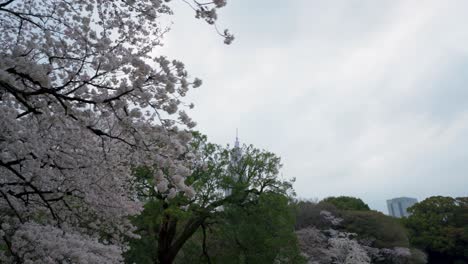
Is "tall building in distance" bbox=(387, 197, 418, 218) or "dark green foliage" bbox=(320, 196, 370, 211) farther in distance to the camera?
"tall building in distance" bbox=(387, 197, 418, 218)

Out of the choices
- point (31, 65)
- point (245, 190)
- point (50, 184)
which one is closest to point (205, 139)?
point (245, 190)

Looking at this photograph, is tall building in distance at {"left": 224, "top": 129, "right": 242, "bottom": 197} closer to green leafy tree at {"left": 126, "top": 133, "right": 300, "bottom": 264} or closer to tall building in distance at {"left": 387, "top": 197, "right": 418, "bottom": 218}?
green leafy tree at {"left": 126, "top": 133, "right": 300, "bottom": 264}

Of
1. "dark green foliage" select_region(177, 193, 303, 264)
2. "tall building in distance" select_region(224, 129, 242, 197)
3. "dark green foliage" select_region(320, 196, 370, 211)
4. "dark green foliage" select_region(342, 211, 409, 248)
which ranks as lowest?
"dark green foliage" select_region(177, 193, 303, 264)

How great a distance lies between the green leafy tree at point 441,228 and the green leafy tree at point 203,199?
23.5 metres

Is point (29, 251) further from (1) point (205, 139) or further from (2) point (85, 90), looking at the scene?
(1) point (205, 139)

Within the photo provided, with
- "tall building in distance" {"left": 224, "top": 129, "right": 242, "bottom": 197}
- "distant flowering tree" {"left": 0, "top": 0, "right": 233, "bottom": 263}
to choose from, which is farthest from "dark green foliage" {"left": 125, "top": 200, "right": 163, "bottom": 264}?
"distant flowering tree" {"left": 0, "top": 0, "right": 233, "bottom": 263}

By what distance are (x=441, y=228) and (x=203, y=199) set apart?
26.9 m

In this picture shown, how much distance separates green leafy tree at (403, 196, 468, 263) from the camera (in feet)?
103

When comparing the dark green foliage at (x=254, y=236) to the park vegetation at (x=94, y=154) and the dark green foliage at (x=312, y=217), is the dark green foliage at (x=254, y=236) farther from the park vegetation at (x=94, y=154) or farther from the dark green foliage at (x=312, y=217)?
the dark green foliage at (x=312, y=217)

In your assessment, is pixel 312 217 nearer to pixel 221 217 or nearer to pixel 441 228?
pixel 441 228

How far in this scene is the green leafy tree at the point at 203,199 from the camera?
41.1 feet

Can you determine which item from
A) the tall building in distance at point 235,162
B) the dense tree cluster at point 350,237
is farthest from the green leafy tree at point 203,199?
the dense tree cluster at point 350,237

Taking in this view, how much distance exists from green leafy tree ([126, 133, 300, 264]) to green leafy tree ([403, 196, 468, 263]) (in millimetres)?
23488

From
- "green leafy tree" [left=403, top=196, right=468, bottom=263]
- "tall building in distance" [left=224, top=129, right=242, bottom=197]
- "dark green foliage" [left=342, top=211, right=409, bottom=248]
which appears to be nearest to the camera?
"tall building in distance" [left=224, top=129, right=242, bottom=197]
